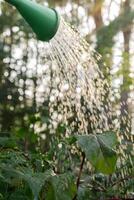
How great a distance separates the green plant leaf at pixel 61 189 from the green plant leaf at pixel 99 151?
6 cm

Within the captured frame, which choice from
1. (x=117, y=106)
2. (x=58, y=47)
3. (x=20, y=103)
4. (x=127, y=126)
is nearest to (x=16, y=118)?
(x=20, y=103)

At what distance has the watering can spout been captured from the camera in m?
1.00

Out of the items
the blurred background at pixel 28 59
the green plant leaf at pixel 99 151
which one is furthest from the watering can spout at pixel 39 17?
the blurred background at pixel 28 59

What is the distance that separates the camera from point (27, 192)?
1048 millimetres

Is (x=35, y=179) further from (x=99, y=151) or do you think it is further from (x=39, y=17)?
(x=39, y=17)

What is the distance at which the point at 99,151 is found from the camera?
2.96ft

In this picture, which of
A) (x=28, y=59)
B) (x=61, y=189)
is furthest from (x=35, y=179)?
(x=28, y=59)

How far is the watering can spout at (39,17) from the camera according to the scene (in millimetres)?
1001

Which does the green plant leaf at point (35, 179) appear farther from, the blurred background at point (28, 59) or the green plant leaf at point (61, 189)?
the blurred background at point (28, 59)

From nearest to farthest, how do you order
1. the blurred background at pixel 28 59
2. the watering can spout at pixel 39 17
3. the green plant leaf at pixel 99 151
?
the green plant leaf at pixel 99 151
the watering can spout at pixel 39 17
the blurred background at pixel 28 59

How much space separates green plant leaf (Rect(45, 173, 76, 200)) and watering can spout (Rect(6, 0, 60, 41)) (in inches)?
12.1

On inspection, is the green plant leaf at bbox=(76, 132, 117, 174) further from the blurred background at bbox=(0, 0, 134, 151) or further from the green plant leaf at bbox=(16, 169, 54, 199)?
the blurred background at bbox=(0, 0, 134, 151)

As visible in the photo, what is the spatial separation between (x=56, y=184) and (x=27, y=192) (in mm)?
143

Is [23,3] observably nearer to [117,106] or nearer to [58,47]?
[58,47]
